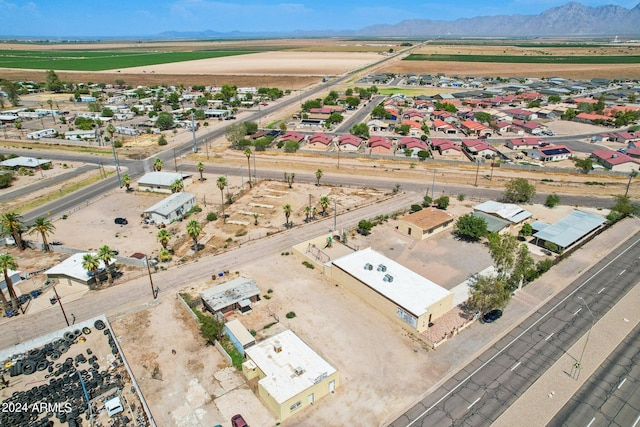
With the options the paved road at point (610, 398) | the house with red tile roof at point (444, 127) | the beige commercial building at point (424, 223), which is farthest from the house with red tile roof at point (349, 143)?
the paved road at point (610, 398)

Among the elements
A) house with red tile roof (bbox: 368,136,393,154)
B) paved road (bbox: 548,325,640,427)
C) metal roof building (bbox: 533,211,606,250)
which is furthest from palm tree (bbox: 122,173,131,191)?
paved road (bbox: 548,325,640,427)

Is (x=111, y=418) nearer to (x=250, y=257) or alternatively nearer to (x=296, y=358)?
(x=296, y=358)

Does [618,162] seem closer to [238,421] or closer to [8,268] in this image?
[238,421]

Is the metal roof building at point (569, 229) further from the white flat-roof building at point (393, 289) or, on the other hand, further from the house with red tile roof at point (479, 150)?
the house with red tile roof at point (479, 150)

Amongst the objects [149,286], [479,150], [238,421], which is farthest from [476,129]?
[238,421]

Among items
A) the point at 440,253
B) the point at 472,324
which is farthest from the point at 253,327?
the point at 440,253

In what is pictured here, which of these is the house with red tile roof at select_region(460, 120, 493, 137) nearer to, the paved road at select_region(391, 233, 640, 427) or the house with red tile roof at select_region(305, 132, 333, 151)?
the house with red tile roof at select_region(305, 132, 333, 151)
